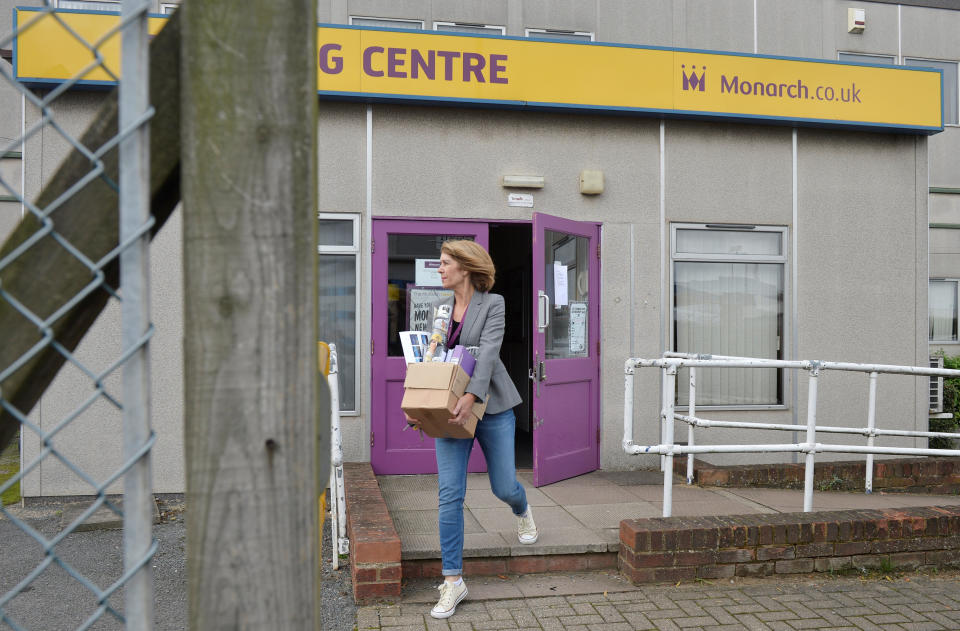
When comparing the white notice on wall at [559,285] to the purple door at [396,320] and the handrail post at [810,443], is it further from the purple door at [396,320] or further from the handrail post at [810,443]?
the handrail post at [810,443]

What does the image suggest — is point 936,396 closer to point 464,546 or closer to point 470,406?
point 464,546

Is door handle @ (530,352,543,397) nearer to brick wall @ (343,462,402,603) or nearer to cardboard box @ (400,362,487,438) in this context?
brick wall @ (343,462,402,603)

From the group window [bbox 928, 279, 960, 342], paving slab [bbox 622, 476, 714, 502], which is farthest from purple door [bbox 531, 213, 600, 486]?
window [bbox 928, 279, 960, 342]

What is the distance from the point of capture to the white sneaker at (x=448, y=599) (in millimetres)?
3939

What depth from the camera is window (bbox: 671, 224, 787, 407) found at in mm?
7637

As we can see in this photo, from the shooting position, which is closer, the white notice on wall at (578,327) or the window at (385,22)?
the white notice on wall at (578,327)

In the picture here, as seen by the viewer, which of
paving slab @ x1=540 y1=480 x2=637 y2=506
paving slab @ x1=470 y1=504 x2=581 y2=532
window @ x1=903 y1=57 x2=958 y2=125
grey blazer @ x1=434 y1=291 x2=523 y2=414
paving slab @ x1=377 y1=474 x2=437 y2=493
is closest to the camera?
grey blazer @ x1=434 y1=291 x2=523 y2=414

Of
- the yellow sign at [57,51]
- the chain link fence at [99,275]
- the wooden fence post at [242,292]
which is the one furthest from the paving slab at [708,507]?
the yellow sign at [57,51]

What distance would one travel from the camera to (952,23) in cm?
1475

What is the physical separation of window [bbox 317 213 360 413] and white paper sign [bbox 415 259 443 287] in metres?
0.58

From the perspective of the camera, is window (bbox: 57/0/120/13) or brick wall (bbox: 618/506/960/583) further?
window (bbox: 57/0/120/13)

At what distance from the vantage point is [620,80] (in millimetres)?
7188

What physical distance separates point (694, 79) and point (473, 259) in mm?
4437

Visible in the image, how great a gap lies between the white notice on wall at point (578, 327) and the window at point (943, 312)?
41.5 feet
